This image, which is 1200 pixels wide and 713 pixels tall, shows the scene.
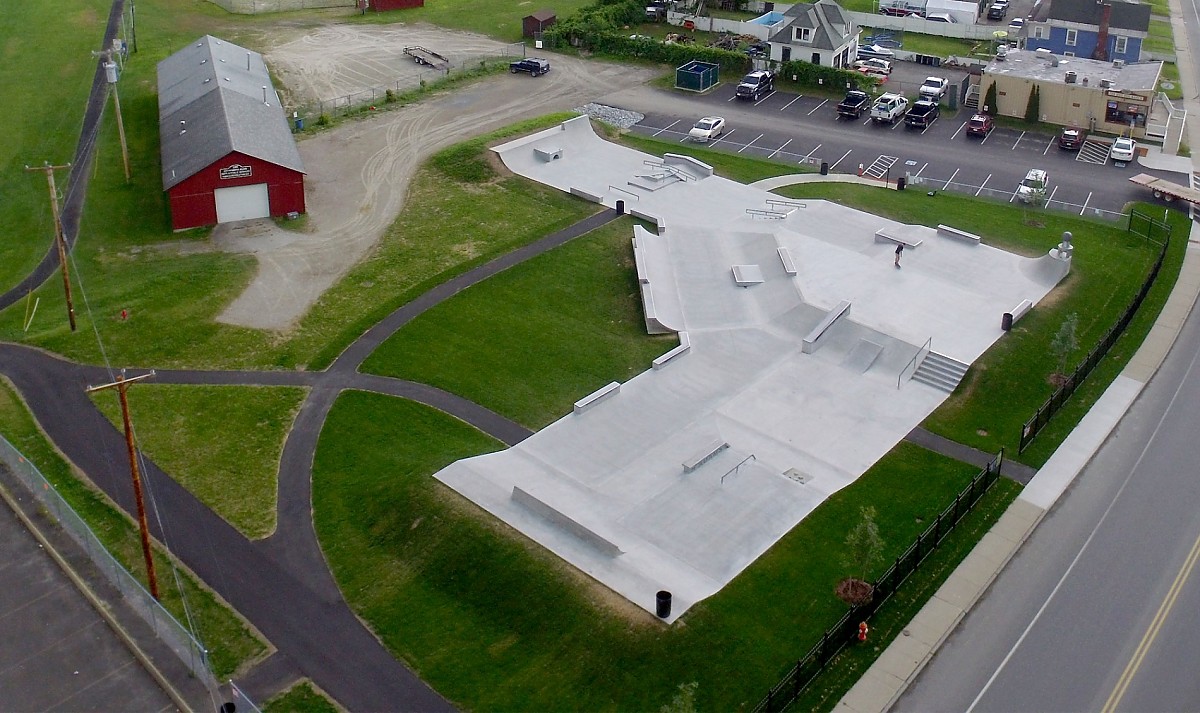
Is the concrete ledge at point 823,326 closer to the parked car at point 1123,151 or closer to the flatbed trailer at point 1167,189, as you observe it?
the flatbed trailer at point 1167,189

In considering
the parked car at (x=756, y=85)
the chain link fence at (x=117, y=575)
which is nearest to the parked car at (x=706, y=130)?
the parked car at (x=756, y=85)

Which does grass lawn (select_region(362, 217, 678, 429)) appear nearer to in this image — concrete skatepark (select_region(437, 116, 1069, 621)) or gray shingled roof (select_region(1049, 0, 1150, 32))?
concrete skatepark (select_region(437, 116, 1069, 621))

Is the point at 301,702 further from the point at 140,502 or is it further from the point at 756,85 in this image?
the point at 756,85

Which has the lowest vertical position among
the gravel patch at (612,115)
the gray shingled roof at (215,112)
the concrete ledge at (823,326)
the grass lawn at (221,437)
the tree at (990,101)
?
the grass lawn at (221,437)

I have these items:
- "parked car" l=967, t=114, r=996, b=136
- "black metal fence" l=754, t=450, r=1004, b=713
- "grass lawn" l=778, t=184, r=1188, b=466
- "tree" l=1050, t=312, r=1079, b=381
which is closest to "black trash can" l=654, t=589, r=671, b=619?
"black metal fence" l=754, t=450, r=1004, b=713

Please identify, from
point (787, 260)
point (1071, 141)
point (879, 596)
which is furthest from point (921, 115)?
point (879, 596)

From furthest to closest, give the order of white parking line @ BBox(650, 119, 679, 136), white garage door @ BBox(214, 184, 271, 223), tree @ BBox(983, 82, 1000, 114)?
tree @ BBox(983, 82, 1000, 114)
white parking line @ BBox(650, 119, 679, 136)
white garage door @ BBox(214, 184, 271, 223)
